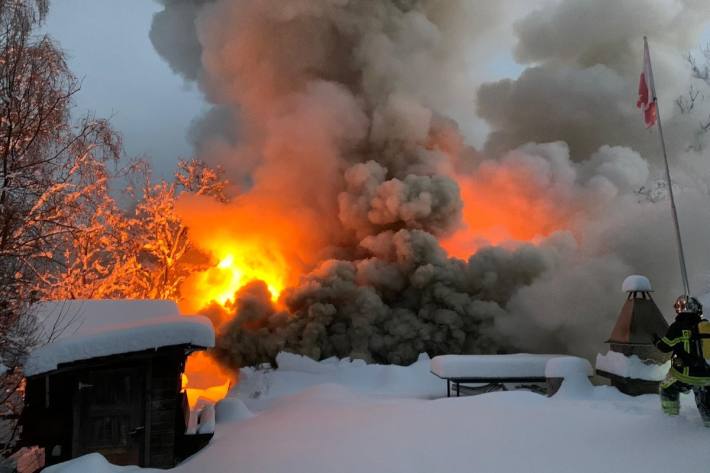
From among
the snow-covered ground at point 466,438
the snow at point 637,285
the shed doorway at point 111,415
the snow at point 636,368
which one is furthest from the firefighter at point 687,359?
the shed doorway at point 111,415

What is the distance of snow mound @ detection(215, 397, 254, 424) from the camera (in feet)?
45.6

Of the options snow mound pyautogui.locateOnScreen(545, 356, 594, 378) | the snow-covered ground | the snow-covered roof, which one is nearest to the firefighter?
the snow-covered ground

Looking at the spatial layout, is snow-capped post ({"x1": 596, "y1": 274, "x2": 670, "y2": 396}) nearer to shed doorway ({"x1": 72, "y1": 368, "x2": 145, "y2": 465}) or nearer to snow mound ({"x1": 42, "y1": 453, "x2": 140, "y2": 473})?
shed doorway ({"x1": 72, "y1": 368, "x2": 145, "y2": 465})

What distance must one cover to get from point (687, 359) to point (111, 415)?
32.9 ft

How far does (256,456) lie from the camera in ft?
29.9

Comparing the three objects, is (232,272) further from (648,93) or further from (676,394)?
(676,394)

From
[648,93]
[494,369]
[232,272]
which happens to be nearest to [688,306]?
[648,93]

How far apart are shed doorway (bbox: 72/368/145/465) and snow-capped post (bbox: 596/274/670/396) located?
40.4ft

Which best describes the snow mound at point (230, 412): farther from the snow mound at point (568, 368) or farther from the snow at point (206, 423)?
the snow mound at point (568, 368)

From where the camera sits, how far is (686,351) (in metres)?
6.66

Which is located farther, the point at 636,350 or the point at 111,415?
the point at 636,350

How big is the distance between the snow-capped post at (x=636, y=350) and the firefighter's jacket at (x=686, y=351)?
7.33m

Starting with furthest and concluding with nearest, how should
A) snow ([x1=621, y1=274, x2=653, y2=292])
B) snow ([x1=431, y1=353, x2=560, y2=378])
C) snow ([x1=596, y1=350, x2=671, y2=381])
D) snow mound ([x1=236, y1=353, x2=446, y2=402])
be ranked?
snow mound ([x1=236, y1=353, x2=446, y2=402])
snow ([x1=431, y1=353, x2=560, y2=378])
snow ([x1=621, y1=274, x2=653, y2=292])
snow ([x1=596, y1=350, x2=671, y2=381])

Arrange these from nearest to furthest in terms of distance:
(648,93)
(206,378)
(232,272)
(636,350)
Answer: (648,93), (636,350), (206,378), (232,272)
